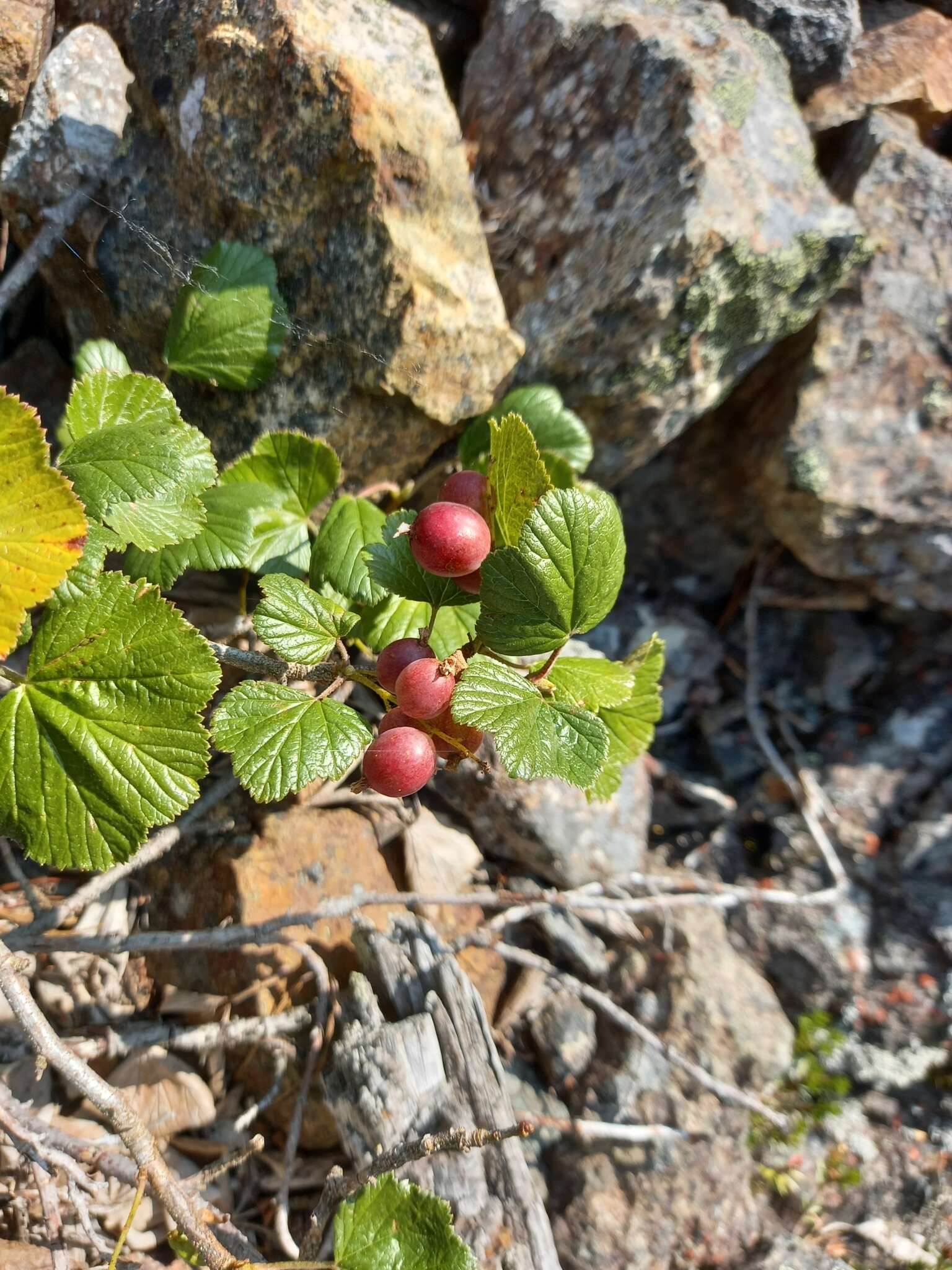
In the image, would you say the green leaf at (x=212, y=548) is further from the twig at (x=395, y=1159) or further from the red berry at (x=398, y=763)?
the twig at (x=395, y=1159)

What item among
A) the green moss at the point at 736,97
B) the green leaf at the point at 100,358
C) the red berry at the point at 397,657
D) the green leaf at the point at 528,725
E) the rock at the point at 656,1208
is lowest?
the rock at the point at 656,1208

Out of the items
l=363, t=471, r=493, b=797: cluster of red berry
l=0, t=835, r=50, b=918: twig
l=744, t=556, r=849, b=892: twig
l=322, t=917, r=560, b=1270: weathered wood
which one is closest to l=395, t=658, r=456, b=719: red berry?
l=363, t=471, r=493, b=797: cluster of red berry

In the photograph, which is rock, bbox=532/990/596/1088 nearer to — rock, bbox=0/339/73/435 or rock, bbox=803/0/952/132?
rock, bbox=0/339/73/435

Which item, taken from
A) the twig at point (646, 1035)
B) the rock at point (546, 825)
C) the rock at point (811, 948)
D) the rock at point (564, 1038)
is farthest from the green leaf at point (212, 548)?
Answer: the rock at point (811, 948)

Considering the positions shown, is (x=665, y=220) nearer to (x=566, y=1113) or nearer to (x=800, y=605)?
(x=800, y=605)

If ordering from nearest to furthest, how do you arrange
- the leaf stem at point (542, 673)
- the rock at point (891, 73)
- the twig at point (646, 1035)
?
1. the leaf stem at point (542, 673)
2. the twig at point (646, 1035)
3. the rock at point (891, 73)

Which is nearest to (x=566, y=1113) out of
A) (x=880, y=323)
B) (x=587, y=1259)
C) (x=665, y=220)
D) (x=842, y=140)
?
(x=587, y=1259)
